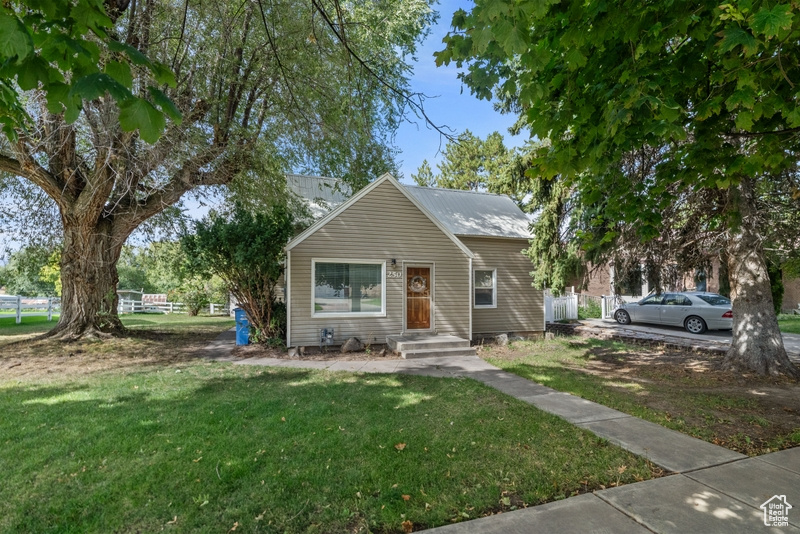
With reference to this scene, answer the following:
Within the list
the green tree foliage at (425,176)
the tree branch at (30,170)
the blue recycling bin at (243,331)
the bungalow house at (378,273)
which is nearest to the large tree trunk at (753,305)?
the bungalow house at (378,273)

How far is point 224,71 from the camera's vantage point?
826 cm

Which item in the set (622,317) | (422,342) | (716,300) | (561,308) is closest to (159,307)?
(422,342)

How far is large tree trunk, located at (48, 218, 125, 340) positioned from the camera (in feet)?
32.9

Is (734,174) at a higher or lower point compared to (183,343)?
higher

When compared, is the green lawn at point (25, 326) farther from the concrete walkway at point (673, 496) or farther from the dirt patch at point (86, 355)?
the concrete walkway at point (673, 496)

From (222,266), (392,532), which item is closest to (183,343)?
(222,266)

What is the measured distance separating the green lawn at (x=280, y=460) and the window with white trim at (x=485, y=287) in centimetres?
709

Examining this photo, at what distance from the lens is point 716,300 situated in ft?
42.4

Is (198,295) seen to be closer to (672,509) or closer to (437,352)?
(437,352)

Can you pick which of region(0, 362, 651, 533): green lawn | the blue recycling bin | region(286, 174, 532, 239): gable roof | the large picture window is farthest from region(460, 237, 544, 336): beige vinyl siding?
region(0, 362, 651, 533): green lawn

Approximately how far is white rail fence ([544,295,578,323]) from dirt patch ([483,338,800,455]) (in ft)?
18.4

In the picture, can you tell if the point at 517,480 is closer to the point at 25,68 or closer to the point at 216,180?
the point at 25,68

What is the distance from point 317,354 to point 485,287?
20.2 feet

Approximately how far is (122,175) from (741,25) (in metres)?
10.8
